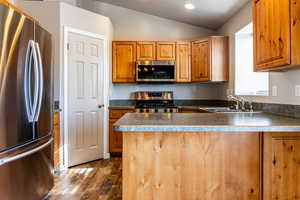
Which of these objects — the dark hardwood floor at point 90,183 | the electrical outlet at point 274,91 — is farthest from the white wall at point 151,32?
the electrical outlet at point 274,91

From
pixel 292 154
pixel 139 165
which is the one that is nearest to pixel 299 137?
pixel 292 154

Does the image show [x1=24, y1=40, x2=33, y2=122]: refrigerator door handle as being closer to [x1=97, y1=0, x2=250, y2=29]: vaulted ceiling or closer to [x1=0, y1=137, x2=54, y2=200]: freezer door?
[x1=0, y1=137, x2=54, y2=200]: freezer door

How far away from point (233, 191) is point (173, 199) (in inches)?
18.1

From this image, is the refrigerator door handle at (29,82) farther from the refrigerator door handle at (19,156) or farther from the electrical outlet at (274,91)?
the electrical outlet at (274,91)

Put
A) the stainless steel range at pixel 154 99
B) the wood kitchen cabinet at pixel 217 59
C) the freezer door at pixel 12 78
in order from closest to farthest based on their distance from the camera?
the freezer door at pixel 12 78 < the wood kitchen cabinet at pixel 217 59 < the stainless steel range at pixel 154 99

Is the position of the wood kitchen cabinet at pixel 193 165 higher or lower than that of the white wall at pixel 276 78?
lower

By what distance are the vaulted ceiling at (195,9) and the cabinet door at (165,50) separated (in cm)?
60

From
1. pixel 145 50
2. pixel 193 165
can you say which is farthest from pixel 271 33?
pixel 145 50

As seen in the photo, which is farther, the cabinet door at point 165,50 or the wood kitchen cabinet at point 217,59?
the cabinet door at point 165,50

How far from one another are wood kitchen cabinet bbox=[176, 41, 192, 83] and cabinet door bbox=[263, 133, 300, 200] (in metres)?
2.96

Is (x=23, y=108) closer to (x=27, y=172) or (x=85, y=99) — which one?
(x=27, y=172)

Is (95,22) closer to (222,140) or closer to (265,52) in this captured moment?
(265,52)

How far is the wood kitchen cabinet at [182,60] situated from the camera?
4.50 metres

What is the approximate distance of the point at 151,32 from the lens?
483cm
